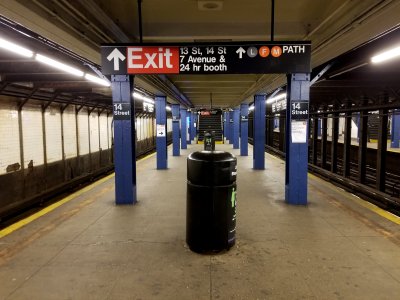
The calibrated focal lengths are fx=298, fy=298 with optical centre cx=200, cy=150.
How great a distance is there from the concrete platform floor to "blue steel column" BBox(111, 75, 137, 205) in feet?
1.20

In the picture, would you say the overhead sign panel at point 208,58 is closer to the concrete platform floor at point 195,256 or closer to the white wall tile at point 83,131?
the concrete platform floor at point 195,256

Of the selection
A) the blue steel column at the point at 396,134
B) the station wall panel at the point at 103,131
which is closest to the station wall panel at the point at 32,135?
the station wall panel at the point at 103,131

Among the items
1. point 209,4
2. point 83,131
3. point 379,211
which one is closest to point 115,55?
point 209,4

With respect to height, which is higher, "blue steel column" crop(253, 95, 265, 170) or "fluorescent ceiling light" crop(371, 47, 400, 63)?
"fluorescent ceiling light" crop(371, 47, 400, 63)

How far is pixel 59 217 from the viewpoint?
17.8 feet

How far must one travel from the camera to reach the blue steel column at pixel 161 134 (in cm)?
1130

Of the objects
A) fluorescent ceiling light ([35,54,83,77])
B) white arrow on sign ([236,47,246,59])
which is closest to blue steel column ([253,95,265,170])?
white arrow on sign ([236,47,246,59])

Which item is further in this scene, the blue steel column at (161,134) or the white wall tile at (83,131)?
the white wall tile at (83,131)

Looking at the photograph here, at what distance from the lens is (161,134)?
37.8ft

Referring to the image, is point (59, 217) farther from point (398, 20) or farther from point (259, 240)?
point (398, 20)

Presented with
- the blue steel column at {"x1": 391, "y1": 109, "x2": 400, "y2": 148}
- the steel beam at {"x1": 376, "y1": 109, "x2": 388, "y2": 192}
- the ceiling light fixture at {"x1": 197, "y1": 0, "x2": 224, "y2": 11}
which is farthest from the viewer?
the blue steel column at {"x1": 391, "y1": 109, "x2": 400, "y2": 148}

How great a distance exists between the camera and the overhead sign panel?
480 cm

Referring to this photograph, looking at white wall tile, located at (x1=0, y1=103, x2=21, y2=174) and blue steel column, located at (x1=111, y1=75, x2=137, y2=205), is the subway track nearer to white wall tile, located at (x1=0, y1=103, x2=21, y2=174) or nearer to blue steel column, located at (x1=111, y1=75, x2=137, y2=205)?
blue steel column, located at (x1=111, y1=75, x2=137, y2=205)

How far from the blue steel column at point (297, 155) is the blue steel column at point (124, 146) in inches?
129
